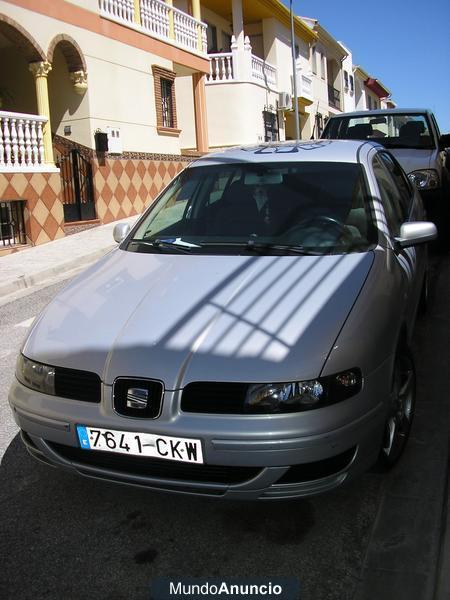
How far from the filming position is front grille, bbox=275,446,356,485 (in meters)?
2.41

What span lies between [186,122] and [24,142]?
11.6 metres

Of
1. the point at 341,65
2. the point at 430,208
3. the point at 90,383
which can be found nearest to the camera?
the point at 90,383

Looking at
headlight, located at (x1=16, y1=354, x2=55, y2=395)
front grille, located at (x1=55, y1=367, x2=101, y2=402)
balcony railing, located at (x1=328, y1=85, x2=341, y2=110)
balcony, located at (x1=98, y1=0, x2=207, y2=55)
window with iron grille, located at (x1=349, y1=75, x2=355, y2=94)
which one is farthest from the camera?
window with iron grille, located at (x1=349, y1=75, x2=355, y2=94)

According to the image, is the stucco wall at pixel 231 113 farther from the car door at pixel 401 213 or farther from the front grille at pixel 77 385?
the front grille at pixel 77 385

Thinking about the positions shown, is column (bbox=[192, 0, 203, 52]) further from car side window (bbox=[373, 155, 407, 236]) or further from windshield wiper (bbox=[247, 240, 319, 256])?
windshield wiper (bbox=[247, 240, 319, 256])

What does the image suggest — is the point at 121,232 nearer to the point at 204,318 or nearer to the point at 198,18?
the point at 204,318

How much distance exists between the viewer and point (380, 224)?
3.48m

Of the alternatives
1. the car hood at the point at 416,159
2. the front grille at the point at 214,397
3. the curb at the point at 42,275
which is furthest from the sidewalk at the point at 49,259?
the front grille at the point at 214,397

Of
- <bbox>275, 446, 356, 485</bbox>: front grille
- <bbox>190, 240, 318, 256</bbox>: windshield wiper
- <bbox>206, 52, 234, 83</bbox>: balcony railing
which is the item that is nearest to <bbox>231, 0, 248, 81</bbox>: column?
<bbox>206, 52, 234, 83</bbox>: balcony railing

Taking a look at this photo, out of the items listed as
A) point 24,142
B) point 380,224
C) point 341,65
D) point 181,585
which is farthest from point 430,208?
point 341,65

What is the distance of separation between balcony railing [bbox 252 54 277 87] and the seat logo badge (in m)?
22.6

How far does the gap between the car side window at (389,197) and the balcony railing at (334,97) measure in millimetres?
34490

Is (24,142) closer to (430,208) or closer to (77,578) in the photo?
(430,208)

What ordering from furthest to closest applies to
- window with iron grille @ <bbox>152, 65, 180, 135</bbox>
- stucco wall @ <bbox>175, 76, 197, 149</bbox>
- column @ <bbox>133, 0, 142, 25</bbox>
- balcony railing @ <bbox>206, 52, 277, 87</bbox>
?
balcony railing @ <bbox>206, 52, 277, 87</bbox>
stucco wall @ <bbox>175, 76, 197, 149</bbox>
window with iron grille @ <bbox>152, 65, 180, 135</bbox>
column @ <bbox>133, 0, 142, 25</bbox>
